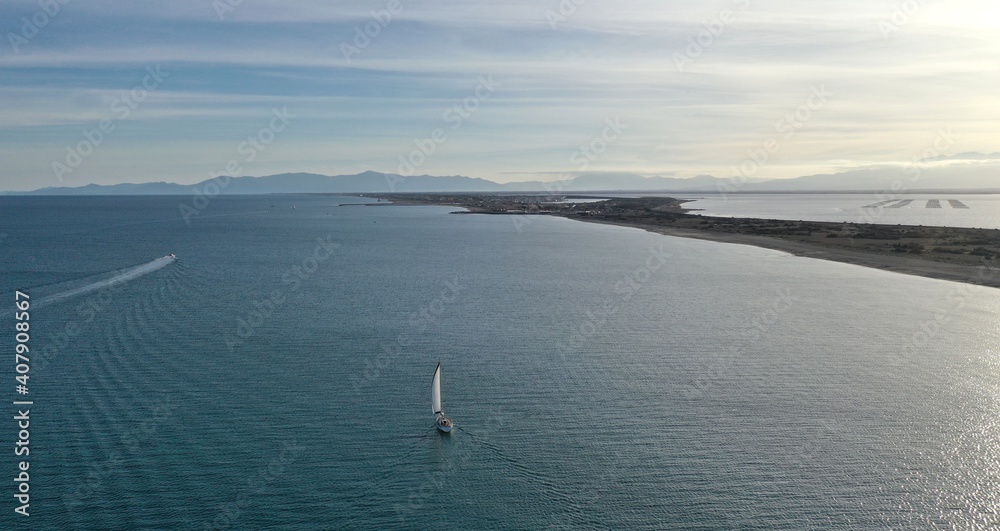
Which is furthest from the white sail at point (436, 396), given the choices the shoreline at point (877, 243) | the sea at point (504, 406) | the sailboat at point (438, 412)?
the shoreline at point (877, 243)

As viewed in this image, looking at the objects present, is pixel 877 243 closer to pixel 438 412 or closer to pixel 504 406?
pixel 504 406

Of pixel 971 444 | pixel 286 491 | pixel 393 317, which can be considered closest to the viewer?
pixel 286 491

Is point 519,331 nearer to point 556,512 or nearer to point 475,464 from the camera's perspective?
point 475,464

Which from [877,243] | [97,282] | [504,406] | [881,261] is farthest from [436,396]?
[877,243]

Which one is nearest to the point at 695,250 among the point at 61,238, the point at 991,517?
the point at 991,517

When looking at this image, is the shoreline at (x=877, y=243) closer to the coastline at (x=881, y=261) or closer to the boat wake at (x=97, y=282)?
the coastline at (x=881, y=261)

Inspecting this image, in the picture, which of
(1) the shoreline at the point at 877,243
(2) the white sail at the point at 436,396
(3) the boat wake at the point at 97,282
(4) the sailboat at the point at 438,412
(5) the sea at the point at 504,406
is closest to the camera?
(5) the sea at the point at 504,406
